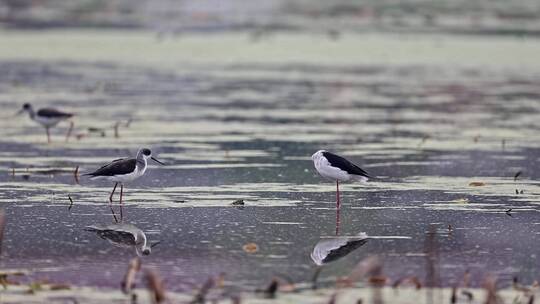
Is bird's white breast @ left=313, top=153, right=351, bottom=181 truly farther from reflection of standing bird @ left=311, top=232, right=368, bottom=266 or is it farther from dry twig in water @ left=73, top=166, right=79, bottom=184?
dry twig in water @ left=73, top=166, right=79, bottom=184

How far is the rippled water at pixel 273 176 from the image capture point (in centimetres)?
1195

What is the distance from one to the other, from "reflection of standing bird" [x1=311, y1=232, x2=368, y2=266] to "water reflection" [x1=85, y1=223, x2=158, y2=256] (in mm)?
1593

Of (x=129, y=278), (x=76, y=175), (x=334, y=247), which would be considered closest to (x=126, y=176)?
(x=76, y=175)

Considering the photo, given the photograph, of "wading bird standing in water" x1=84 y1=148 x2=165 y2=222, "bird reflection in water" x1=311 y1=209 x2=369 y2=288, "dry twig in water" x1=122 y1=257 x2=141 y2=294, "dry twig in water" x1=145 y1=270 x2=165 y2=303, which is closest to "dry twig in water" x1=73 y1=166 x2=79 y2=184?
"wading bird standing in water" x1=84 y1=148 x2=165 y2=222

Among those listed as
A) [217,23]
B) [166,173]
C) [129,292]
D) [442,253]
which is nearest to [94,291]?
[129,292]

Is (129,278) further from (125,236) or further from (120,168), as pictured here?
(120,168)

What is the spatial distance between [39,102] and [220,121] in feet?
14.7

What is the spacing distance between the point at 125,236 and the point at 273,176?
4396 millimetres

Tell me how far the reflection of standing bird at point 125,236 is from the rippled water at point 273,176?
0.41 ft

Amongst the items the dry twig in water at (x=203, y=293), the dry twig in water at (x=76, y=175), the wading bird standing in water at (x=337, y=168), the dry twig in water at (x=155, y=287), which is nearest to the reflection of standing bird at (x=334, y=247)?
the wading bird standing in water at (x=337, y=168)

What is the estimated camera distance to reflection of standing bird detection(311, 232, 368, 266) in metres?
11.9

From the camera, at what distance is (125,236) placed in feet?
42.5

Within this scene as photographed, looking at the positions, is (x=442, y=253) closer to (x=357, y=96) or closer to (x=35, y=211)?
(x=35, y=211)

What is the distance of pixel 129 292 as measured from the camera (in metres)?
10.3
